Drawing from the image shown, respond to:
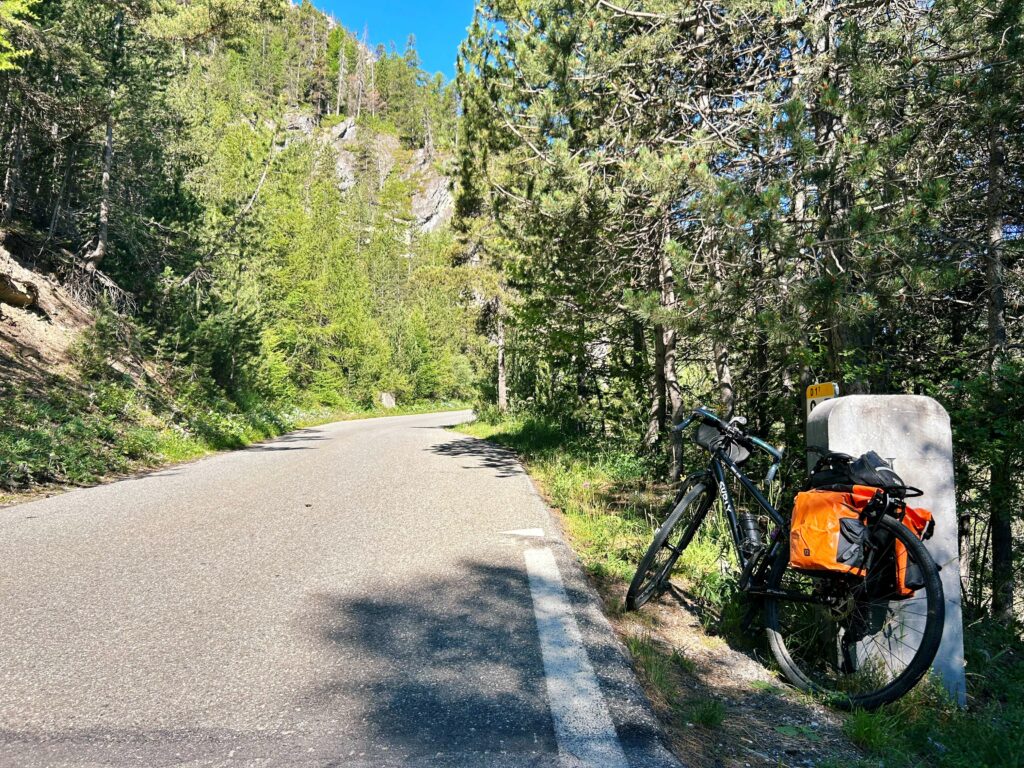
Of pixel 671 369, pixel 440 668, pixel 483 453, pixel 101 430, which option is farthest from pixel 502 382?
pixel 440 668

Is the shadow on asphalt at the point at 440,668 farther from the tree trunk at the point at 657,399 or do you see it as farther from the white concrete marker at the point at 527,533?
the tree trunk at the point at 657,399

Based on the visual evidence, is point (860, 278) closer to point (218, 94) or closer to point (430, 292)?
point (218, 94)

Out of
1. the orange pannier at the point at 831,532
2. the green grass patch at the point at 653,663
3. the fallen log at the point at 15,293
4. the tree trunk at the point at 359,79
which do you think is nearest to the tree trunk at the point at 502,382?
the fallen log at the point at 15,293

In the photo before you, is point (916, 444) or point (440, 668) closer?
point (440, 668)

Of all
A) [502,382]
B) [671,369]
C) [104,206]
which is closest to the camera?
[671,369]

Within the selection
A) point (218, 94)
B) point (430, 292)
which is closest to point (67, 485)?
point (218, 94)

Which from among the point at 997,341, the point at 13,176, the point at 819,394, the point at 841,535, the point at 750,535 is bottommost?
the point at 750,535

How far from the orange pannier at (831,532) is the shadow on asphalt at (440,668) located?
4.43 feet

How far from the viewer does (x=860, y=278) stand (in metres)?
4.72

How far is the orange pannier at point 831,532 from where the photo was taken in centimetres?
295

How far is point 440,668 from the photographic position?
3.01m

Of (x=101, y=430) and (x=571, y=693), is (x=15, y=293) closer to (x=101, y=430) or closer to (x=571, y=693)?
(x=101, y=430)

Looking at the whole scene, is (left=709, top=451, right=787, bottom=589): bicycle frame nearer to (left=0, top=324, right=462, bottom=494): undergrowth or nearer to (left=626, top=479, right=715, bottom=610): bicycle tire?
(left=626, top=479, right=715, bottom=610): bicycle tire

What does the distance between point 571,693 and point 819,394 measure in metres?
2.37
